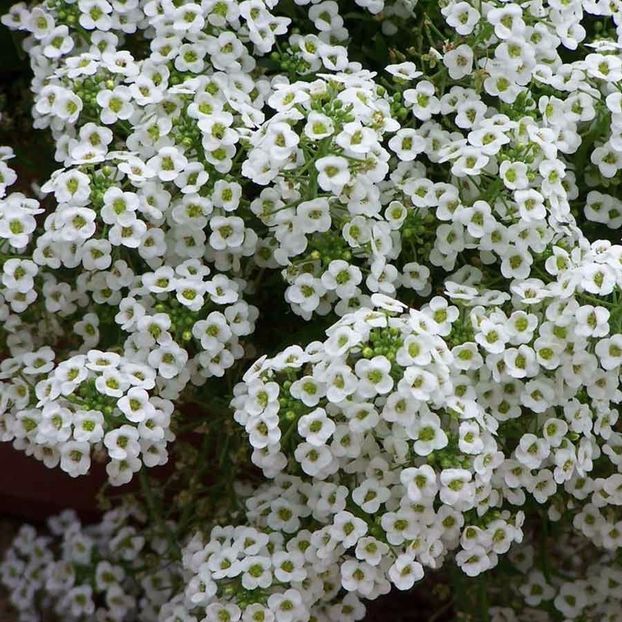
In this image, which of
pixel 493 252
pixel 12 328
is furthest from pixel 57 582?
pixel 493 252

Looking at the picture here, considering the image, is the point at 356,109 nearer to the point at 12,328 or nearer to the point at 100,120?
the point at 100,120

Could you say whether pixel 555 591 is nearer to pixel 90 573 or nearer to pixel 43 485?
Result: pixel 90 573

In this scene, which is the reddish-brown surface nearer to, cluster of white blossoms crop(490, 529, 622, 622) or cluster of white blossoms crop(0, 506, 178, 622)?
cluster of white blossoms crop(0, 506, 178, 622)

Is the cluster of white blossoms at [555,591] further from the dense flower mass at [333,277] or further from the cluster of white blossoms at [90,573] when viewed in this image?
the cluster of white blossoms at [90,573]

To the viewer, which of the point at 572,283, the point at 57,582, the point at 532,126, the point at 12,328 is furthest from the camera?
the point at 57,582

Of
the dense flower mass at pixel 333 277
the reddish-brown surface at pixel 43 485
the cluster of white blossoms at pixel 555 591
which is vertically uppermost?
the dense flower mass at pixel 333 277

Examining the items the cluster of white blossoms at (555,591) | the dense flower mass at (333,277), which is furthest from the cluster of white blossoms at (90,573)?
the cluster of white blossoms at (555,591)
